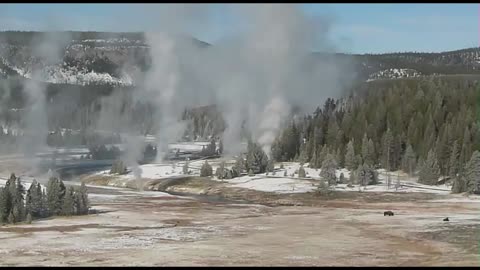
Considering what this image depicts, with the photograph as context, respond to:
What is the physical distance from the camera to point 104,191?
109062mm

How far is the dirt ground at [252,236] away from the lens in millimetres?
45375

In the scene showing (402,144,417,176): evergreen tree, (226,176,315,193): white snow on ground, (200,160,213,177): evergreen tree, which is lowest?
(226,176,315,193): white snow on ground

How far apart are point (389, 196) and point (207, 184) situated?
30.8 meters

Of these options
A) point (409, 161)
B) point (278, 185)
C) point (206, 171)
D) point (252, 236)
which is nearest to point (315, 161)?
point (409, 161)

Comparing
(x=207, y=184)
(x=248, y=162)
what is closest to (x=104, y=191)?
(x=207, y=184)

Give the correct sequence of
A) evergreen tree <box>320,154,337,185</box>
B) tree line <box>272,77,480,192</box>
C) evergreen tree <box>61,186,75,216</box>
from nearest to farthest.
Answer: evergreen tree <box>61,186,75,216</box>
evergreen tree <box>320,154,337,185</box>
tree line <box>272,77,480,192</box>

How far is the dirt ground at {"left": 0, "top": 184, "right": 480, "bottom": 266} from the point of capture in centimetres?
4538

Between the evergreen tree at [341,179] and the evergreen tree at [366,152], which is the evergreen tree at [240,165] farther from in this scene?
the evergreen tree at [366,152]

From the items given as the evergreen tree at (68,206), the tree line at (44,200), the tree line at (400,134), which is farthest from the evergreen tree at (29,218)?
the tree line at (400,134)

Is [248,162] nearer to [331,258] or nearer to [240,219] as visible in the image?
[240,219]

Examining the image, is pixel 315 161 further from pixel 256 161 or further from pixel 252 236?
pixel 252 236

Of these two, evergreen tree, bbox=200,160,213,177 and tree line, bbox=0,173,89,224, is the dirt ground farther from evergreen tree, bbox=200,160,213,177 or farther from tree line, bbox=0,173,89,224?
evergreen tree, bbox=200,160,213,177

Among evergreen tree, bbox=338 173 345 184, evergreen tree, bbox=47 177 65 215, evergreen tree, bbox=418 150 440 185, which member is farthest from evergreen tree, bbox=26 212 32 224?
evergreen tree, bbox=418 150 440 185

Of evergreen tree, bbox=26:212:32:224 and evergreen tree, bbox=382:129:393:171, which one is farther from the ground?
evergreen tree, bbox=382:129:393:171
